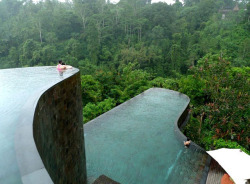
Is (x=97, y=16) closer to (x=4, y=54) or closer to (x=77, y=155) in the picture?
(x=4, y=54)

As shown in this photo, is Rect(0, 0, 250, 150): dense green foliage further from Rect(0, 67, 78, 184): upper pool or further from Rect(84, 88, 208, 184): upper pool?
Rect(0, 67, 78, 184): upper pool

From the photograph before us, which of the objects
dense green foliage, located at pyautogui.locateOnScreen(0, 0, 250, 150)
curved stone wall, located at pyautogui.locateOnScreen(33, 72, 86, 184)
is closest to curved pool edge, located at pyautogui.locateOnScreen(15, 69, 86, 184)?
curved stone wall, located at pyautogui.locateOnScreen(33, 72, 86, 184)

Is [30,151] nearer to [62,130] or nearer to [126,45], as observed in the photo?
[62,130]

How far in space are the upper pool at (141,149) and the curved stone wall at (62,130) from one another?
132cm

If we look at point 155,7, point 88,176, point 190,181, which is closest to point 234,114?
point 190,181

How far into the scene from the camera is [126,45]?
27.8m

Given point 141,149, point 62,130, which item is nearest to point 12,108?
point 62,130

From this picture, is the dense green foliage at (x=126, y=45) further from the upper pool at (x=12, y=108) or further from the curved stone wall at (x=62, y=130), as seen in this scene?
the curved stone wall at (x=62, y=130)

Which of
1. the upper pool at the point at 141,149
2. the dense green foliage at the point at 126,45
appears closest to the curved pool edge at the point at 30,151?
the upper pool at the point at 141,149

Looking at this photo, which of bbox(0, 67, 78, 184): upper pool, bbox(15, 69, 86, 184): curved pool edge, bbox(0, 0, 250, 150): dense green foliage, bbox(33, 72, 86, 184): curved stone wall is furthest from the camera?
bbox(0, 0, 250, 150): dense green foliage

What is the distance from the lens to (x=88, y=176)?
16.1 feet

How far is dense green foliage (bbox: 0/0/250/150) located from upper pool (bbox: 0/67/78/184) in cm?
503

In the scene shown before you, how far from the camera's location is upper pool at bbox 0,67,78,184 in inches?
60.9

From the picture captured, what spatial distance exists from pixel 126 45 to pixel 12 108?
26024 mm
